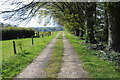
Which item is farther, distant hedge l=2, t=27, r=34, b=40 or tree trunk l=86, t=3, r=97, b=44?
distant hedge l=2, t=27, r=34, b=40

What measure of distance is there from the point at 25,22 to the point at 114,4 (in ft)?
20.1

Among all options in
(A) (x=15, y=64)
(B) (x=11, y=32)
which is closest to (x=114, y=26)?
(A) (x=15, y=64)

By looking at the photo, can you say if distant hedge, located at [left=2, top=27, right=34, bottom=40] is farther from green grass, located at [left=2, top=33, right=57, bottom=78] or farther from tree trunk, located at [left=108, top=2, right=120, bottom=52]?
tree trunk, located at [left=108, top=2, right=120, bottom=52]

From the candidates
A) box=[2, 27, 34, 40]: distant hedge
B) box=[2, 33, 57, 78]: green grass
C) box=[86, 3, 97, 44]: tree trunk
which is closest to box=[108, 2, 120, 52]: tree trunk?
box=[86, 3, 97, 44]: tree trunk

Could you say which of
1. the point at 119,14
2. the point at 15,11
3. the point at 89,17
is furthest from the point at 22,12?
the point at 89,17

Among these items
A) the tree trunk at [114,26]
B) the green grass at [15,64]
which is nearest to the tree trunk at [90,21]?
the tree trunk at [114,26]

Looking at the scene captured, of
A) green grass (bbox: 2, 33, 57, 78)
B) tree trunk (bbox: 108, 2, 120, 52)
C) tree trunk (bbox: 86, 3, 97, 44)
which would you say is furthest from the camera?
tree trunk (bbox: 86, 3, 97, 44)

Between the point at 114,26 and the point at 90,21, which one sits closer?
the point at 114,26

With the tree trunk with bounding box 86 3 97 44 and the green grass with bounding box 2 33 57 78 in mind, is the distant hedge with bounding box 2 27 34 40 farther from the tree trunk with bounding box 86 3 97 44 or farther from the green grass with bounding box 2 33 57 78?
the green grass with bounding box 2 33 57 78

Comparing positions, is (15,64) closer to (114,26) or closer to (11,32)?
(114,26)

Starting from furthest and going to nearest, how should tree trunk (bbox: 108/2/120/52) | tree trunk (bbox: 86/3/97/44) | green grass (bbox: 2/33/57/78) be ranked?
tree trunk (bbox: 86/3/97/44), tree trunk (bbox: 108/2/120/52), green grass (bbox: 2/33/57/78)

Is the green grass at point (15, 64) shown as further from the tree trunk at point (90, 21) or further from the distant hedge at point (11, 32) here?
the distant hedge at point (11, 32)

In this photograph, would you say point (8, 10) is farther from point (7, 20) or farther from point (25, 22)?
point (25, 22)

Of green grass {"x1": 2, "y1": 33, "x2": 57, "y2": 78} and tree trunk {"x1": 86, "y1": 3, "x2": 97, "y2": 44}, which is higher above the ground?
tree trunk {"x1": 86, "y1": 3, "x2": 97, "y2": 44}
